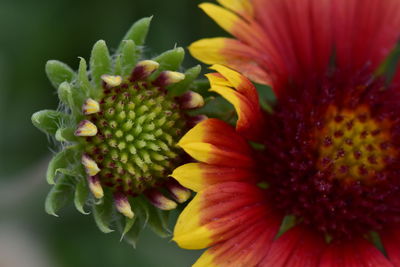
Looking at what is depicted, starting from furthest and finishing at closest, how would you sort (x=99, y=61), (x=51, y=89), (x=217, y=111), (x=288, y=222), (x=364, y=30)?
(x=51, y=89), (x=364, y=30), (x=288, y=222), (x=217, y=111), (x=99, y=61)

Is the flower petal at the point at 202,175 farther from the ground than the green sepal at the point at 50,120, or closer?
closer

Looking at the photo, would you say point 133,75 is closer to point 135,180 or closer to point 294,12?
point 135,180

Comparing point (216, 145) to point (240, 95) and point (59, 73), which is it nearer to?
point (240, 95)

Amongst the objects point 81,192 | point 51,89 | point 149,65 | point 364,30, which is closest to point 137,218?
point 81,192

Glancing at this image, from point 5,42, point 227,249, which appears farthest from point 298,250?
point 5,42

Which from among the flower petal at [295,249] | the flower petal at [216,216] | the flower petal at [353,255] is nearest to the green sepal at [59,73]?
the flower petal at [216,216]

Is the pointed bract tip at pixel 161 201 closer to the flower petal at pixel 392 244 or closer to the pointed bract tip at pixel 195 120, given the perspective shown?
the pointed bract tip at pixel 195 120
